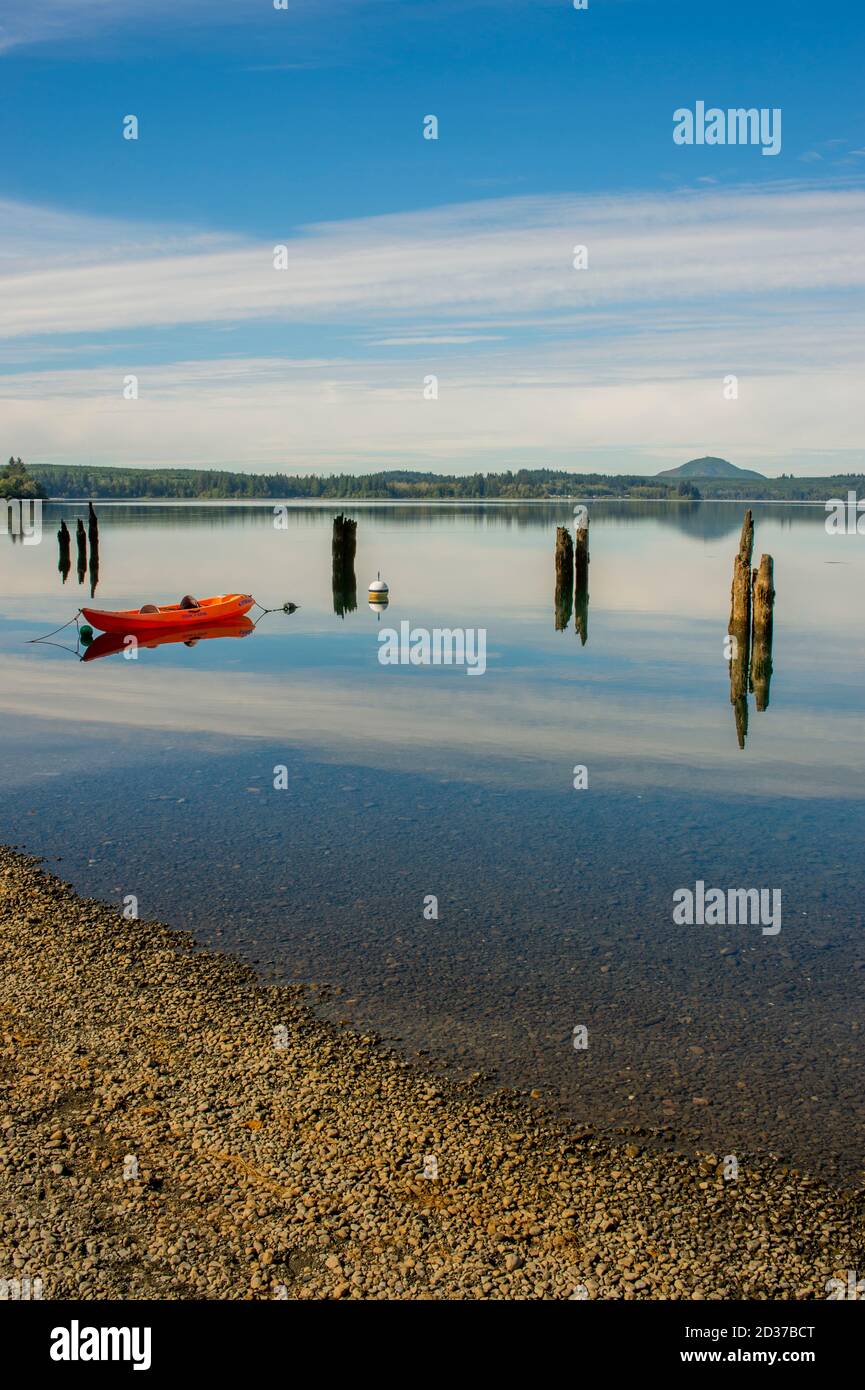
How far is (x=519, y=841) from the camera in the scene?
16859 millimetres

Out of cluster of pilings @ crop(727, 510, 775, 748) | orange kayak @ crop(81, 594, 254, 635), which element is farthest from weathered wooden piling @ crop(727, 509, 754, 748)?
orange kayak @ crop(81, 594, 254, 635)

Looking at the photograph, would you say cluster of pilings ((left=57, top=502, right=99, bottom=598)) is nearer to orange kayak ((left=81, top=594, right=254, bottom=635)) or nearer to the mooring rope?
the mooring rope

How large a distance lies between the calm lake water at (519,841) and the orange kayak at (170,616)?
3323 mm

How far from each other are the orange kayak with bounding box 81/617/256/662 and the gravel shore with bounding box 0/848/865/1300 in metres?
28.4

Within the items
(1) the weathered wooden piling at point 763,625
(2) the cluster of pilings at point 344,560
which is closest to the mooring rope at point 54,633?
(2) the cluster of pilings at point 344,560

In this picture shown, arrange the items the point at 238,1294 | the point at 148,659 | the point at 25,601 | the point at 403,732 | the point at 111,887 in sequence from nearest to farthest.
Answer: the point at 238,1294
the point at 111,887
the point at 403,732
the point at 148,659
the point at 25,601

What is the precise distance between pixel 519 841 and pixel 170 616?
2860 centimetres

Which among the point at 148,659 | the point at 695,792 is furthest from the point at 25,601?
the point at 695,792

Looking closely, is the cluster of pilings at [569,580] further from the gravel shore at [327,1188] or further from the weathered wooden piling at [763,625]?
Answer: the gravel shore at [327,1188]

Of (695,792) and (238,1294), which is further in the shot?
(695,792)

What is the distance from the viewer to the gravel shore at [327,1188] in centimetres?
731

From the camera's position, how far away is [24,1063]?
10.1 meters
